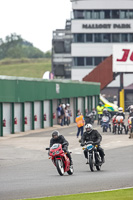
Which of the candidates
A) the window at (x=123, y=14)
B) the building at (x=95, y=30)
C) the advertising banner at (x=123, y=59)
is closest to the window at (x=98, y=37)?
the building at (x=95, y=30)

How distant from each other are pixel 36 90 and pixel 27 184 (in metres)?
30.7

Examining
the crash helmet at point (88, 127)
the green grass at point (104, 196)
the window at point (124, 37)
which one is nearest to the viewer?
the green grass at point (104, 196)

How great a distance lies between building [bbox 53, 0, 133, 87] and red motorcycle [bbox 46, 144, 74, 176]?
82.3 meters

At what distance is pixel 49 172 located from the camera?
818 inches

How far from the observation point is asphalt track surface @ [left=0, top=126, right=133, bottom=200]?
1522 centimetres

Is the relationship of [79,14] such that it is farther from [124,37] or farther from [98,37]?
[124,37]

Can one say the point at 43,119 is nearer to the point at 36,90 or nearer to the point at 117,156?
the point at 36,90

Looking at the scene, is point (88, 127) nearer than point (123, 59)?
Yes

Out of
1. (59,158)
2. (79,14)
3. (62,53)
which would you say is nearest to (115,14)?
(79,14)

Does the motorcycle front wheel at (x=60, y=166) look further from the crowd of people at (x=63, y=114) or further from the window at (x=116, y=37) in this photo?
the window at (x=116, y=37)

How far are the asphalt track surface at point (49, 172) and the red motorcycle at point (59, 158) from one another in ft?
0.94

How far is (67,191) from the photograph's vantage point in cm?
1478

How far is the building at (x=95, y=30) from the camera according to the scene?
332 feet

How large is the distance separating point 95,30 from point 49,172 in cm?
8173
